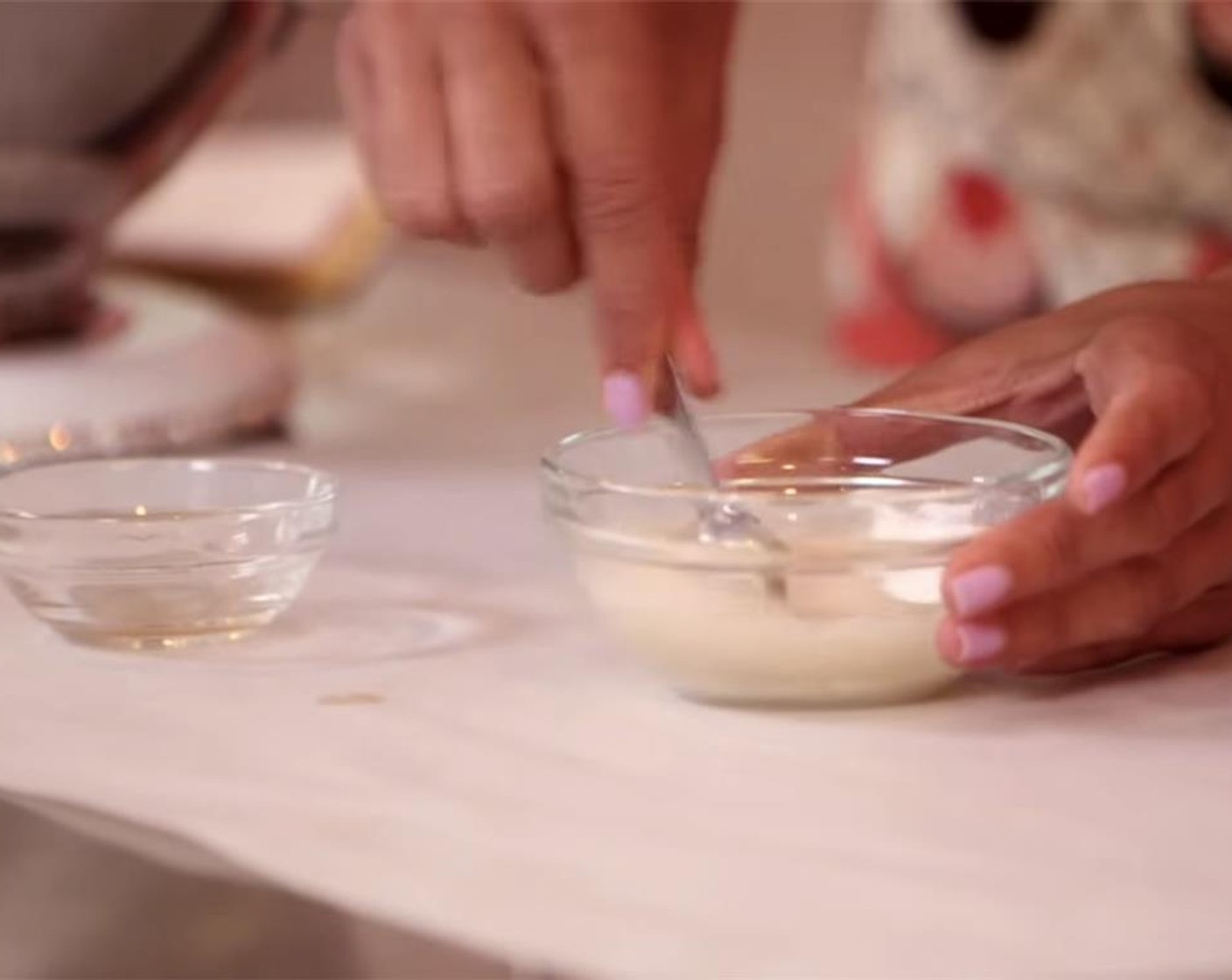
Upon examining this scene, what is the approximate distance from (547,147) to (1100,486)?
20 centimetres

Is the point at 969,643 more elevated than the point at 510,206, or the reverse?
the point at 510,206

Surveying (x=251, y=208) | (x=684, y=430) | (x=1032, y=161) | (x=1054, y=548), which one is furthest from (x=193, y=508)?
(x=251, y=208)

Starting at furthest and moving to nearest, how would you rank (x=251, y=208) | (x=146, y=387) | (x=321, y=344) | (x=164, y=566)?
1. (x=251, y=208)
2. (x=321, y=344)
3. (x=146, y=387)
4. (x=164, y=566)

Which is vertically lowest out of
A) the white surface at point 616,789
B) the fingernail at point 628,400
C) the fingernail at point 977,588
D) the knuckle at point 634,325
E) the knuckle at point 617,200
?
the white surface at point 616,789

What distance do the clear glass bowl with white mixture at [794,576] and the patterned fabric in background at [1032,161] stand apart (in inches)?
20.4

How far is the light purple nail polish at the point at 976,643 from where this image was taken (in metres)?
0.51

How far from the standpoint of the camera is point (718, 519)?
0.53 m

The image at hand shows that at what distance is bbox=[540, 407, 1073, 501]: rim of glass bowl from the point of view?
20.9 inches

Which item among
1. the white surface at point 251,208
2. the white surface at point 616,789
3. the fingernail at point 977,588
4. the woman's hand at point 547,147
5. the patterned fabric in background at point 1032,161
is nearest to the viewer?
the white surface at point 616,789

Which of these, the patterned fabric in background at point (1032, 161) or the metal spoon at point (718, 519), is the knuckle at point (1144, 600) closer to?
the metal spoon at point (718, 519)

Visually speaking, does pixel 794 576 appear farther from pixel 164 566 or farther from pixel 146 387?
pixel 146 387

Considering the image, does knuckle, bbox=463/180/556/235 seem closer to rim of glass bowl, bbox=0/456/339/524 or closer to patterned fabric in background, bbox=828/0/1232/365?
rim of glass bowl, bbox=0/456/339/524

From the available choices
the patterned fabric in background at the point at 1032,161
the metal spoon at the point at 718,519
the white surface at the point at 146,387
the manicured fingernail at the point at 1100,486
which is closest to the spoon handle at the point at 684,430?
the metal spoon at the point at 718,519

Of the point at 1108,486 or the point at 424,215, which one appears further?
the point at 424,215
